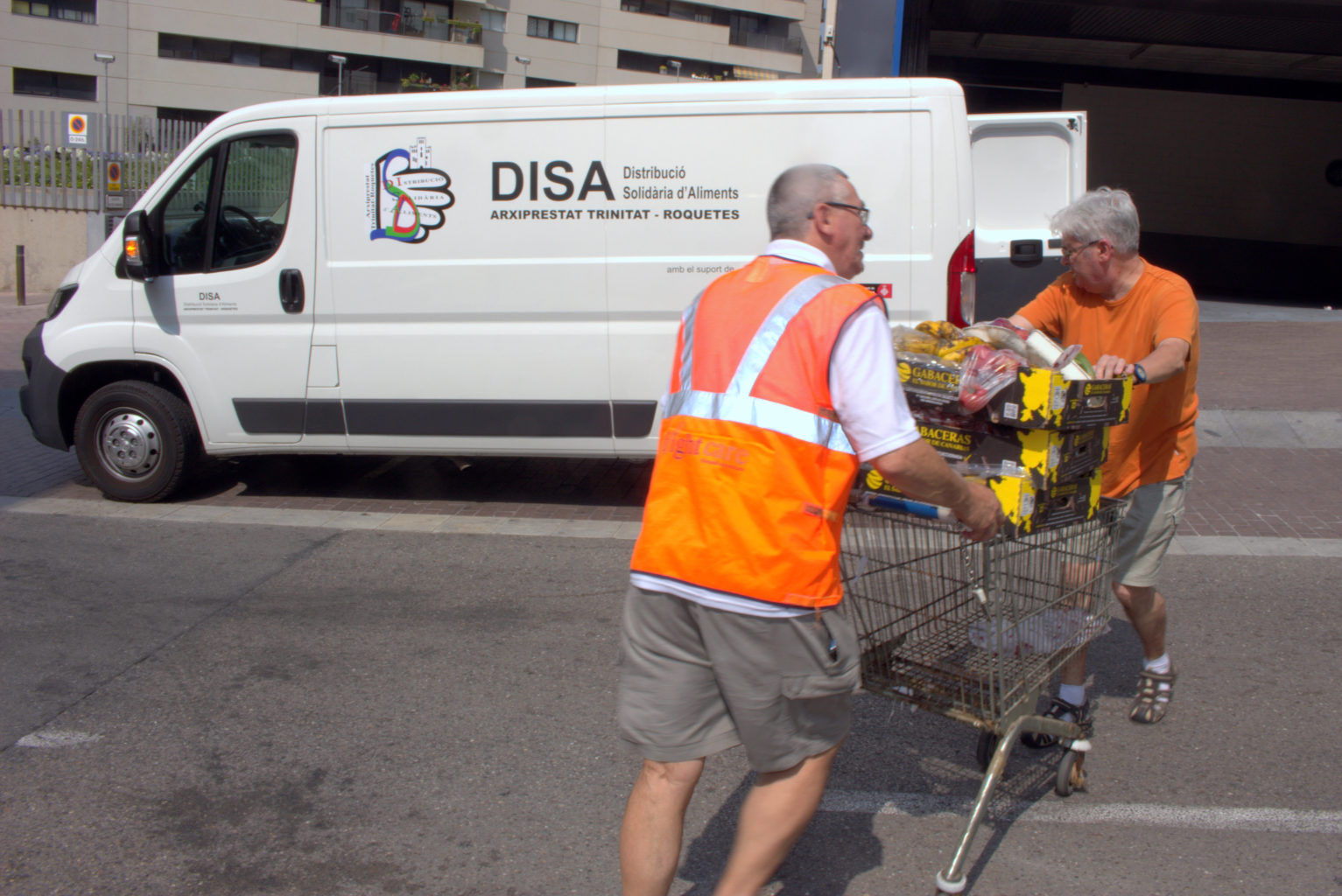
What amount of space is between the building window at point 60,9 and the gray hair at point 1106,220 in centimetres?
4767

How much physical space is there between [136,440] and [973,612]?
5594 millimetres

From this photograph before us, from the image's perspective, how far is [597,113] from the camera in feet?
20.8

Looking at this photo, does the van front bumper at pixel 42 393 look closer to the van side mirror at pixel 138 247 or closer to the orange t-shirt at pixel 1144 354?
the van side mirror at pixel 138 247

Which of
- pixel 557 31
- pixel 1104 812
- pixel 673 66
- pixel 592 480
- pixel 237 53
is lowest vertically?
pixel 1104 812

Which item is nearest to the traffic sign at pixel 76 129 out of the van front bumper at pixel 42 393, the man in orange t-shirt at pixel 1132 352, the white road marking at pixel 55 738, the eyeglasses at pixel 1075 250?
the van front bumper at pixel 42 393

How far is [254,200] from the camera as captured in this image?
6.80 metres

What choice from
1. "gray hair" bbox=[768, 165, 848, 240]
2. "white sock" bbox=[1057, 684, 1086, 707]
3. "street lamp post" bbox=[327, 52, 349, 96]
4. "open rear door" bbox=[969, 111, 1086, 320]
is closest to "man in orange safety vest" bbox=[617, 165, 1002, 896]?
"gray hair" bbox=[768, 165, 848, 240]

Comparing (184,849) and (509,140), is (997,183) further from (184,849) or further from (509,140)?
(184,849)

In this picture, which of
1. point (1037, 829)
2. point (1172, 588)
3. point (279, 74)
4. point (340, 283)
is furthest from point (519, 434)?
point (279, 74)

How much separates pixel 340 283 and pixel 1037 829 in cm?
483

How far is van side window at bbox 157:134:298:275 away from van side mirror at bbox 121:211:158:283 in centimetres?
9

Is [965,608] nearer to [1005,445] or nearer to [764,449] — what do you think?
[1005,445]

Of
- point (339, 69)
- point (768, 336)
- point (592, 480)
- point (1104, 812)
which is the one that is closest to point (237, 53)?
point (339, 69)

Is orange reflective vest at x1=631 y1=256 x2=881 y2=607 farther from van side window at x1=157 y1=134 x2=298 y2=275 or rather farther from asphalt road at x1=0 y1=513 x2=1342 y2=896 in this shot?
van side window at x1=157 y1=134 x2=298 y2=275
